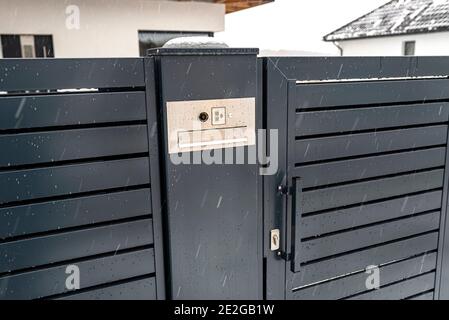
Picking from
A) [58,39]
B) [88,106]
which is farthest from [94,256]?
[58,39]

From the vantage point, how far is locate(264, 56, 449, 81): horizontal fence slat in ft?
6.22

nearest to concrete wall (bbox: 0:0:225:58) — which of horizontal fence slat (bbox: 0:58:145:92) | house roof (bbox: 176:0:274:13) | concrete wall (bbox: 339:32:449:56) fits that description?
house roof (bbox: 176:0:274:13)

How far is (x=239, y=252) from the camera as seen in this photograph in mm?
1906

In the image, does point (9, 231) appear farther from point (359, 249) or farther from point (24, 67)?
point (359, 249)

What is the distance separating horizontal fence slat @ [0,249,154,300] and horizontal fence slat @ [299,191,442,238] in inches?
32.7

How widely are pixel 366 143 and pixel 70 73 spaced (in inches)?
62.6

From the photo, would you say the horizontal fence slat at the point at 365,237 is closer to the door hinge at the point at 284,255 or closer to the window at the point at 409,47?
the door hinge at the point at 284,255

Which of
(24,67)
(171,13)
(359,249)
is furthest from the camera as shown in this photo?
(171,13)

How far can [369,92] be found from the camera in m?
2.09

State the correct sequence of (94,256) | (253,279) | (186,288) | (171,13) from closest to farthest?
(94,256) → (186,288) → (253,279) → (171,13)

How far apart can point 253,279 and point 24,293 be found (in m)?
1.07

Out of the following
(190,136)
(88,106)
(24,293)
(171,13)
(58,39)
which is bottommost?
(24,293)

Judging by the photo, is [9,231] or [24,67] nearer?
[24,67]

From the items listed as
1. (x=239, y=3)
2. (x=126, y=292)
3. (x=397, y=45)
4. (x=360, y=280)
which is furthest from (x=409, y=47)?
(x=126, y=292)
